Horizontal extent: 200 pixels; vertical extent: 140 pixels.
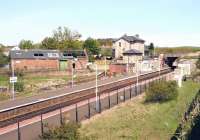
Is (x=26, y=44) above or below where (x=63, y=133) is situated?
above

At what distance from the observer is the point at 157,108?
3366cm

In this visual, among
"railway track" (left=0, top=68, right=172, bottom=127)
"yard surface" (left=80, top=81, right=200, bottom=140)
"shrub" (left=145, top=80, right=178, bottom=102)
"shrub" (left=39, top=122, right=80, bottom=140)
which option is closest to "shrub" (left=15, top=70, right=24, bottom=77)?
"railway track" (left=0, top=68, right=172, bottom=127)

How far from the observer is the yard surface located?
76.2 feet

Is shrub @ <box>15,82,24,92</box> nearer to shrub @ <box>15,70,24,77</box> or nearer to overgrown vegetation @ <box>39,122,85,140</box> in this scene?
shrub @ <box>15,70,24,77</box>

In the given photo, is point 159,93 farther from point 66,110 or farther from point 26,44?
point 26,44

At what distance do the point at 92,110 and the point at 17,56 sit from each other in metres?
51.1

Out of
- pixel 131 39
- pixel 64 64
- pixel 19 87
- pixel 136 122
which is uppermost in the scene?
pixel 131 39

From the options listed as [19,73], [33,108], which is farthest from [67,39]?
[33,108]

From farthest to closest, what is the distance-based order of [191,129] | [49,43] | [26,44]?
[26,44] < [49,43] < [191,129]

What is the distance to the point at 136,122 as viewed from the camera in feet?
88.1

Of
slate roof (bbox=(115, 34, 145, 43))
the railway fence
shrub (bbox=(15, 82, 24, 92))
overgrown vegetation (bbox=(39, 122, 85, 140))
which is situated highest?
slate roof (bbox=(115, 34, 145, 43))

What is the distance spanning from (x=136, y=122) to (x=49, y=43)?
3498 inches

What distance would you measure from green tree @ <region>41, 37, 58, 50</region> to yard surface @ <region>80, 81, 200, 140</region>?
255 ft

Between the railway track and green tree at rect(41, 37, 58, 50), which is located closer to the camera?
the railway track
